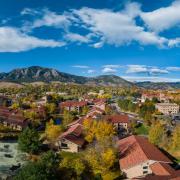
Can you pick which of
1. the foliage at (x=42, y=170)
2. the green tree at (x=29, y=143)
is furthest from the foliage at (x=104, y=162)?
the green tree at (x=29, y=143)

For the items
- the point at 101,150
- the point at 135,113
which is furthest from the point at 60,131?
the point at 135,113

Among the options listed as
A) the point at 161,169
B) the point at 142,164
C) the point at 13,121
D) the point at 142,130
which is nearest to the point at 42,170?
the point at 142,164

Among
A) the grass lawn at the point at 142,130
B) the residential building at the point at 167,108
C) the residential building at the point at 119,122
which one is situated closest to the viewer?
the grass lawn at the point at 142,130

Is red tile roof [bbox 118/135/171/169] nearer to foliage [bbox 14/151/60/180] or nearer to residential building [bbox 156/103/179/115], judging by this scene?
foliage [bbox 14/151/60/180]

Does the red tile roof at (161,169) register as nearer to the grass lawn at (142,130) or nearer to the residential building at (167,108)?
the grass lawn at (142,130)

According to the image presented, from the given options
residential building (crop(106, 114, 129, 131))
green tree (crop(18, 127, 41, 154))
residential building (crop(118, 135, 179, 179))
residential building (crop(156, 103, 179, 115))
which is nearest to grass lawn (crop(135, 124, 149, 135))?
residential building (crop(106, 114, 129, 131))

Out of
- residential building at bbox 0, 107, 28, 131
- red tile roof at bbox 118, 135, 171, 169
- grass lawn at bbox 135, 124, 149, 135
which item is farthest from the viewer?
grass lawn at bbox 135, 124, 149, 135

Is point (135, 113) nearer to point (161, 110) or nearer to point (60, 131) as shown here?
point (161, 110)

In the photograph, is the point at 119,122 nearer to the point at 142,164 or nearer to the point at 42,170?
the point at 142,164
